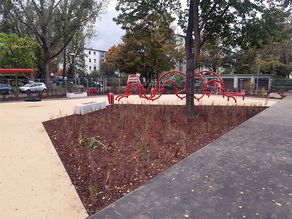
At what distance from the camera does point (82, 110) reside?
436 inches

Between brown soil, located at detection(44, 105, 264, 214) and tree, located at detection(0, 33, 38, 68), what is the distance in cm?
2100

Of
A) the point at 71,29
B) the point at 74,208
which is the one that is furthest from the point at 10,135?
the point at 71,29

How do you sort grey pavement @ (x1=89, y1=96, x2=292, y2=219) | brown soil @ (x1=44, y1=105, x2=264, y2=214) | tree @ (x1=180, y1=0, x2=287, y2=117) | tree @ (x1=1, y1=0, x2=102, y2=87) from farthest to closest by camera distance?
tree @ (x1=1, y1=0, x2=102, y2=87), tree @ (x1=180, y1=0, x2=287, y2=117), brown soil @ (x1=44, y1=105, x2=264, y2=214), grey pavement @ (x1=89, y1=96, x2=292, y2=219)

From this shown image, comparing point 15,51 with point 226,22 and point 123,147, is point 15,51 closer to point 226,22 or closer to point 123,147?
point 226,22

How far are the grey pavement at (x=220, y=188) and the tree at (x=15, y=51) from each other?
86.6 feet

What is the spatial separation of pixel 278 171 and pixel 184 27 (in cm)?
1026

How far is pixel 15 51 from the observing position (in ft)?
92.9

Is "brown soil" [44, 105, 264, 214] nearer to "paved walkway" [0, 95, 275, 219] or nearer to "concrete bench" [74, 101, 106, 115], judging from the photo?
"paved walkway" [0, 95, 275, 219]

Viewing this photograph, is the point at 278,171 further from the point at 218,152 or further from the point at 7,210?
the point at 7,210

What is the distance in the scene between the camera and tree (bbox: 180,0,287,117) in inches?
386

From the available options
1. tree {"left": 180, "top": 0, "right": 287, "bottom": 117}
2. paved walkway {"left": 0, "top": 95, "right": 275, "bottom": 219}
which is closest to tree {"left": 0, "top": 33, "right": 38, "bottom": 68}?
tree {"left": 180, "top": 0, "right": 287, "bottom": 117}

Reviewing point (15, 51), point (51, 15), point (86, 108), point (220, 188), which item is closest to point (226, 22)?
point (86, 108)

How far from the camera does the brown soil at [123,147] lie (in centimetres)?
409

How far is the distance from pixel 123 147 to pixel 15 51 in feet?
87.4
